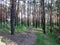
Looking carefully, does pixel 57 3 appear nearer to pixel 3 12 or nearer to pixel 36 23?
pixel 36 23

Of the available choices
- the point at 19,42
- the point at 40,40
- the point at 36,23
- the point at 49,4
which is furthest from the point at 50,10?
the point at 19,42

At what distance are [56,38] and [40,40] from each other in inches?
162

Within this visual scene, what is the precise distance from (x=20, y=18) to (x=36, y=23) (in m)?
2.15

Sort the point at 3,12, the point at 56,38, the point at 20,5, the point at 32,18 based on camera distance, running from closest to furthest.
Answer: the point at 56,38, the point at 3,12, the point at 20,5, the point at 32,18

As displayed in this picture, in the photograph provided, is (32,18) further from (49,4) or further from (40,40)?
(40,40)

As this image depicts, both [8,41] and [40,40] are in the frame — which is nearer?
[8,41]

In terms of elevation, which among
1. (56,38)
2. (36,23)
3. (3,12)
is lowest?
(56,38)

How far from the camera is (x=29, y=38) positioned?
13969 millimetres

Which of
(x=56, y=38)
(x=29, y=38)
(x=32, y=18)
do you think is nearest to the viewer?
(x=29, y=38)

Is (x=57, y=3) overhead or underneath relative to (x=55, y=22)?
overhead

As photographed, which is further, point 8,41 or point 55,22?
point 55,22

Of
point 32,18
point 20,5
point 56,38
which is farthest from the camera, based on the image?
point 32,18

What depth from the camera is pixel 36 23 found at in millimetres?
21562

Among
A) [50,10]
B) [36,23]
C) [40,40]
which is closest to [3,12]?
[36,23]
